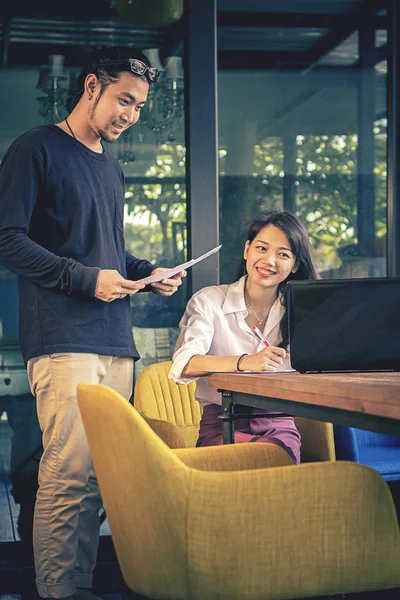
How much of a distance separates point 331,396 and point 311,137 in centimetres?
243

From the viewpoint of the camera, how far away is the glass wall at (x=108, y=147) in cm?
355

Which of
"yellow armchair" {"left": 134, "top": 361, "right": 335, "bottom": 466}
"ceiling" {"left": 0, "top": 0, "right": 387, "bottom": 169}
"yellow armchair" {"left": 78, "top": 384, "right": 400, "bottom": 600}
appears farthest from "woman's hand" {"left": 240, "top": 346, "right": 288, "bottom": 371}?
"ceiling" {"left": 0, "top": 0, "right": 387, "bottom": 169}

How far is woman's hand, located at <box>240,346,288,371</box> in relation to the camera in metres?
2.31

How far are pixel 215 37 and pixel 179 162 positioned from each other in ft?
1.94

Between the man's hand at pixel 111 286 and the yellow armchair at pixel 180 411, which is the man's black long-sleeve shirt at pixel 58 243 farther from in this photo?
the yellow armchair at pixel 180 411

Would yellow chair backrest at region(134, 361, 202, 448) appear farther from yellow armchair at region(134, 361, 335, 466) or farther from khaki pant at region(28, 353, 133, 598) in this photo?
khaki pant at region(28, 353, 133, 598)

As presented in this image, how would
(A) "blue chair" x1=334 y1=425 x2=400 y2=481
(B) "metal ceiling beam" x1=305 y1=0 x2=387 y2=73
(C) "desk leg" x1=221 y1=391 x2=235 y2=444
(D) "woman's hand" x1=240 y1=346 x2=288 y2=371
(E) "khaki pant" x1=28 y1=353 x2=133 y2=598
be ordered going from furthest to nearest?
(B) "metal ceiling beam" x1=305 y1=0 x2=387 y2=73 → (A) "blue chair" x1=334 y1=425 x2=400 y2=481 → (E) "khaki pant" x1=28 y1=353 x2=133 y2=598 → (C) "desk leg" x1=221 y1=391 x2=235 y2=444 → (D) "woman's hand" x1=240 y1=346 x2=288 y2=371

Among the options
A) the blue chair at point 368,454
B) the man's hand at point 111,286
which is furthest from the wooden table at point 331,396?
the blue chair at point 368,454

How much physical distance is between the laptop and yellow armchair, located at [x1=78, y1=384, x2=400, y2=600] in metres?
0.45

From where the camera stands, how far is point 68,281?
2506 millimetres

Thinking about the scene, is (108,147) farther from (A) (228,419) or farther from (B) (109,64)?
(A) (228,419)

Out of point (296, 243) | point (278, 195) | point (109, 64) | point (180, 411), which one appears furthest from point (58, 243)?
point (278, 195)

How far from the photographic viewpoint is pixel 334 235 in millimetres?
3867

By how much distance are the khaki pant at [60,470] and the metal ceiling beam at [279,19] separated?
1942 millimetres
